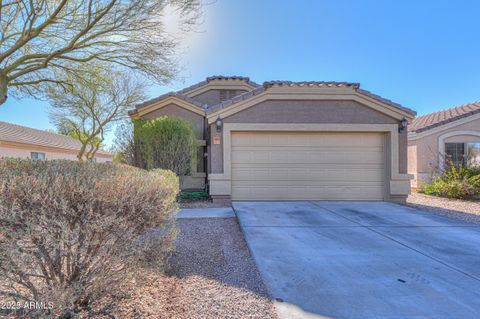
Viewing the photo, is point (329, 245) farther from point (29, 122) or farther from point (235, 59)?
point (29, 122)

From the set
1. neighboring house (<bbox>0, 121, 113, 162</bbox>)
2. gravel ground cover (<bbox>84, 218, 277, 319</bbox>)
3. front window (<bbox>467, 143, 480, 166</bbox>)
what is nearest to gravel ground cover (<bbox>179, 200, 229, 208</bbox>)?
gravel ground cover (<bbox>84, 218, 277, 319</bbox>)

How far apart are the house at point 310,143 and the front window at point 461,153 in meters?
5.87

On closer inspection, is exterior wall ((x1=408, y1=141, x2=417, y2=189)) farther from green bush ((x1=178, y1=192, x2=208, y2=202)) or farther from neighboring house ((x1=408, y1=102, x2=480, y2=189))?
green bush ((x1=178, y1=192, x2=208, y2=202))

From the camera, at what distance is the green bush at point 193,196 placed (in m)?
9.80

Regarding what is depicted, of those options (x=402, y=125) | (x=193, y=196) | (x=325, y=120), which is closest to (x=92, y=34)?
(x=193, y=196)

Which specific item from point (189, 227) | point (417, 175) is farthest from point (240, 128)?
point (417, 175)

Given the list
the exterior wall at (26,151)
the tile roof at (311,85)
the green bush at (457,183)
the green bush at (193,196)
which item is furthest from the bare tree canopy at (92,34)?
the green bush at (457,183)

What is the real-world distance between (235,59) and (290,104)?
3.98m

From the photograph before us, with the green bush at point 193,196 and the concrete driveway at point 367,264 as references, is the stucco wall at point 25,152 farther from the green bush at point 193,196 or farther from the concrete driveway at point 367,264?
the concrete driveway at point 367,264

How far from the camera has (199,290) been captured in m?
3.31

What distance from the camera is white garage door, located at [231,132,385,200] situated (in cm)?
952

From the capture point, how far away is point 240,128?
30.6 ft

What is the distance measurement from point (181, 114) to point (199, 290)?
964cm

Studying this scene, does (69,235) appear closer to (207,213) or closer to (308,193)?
(207,213)
